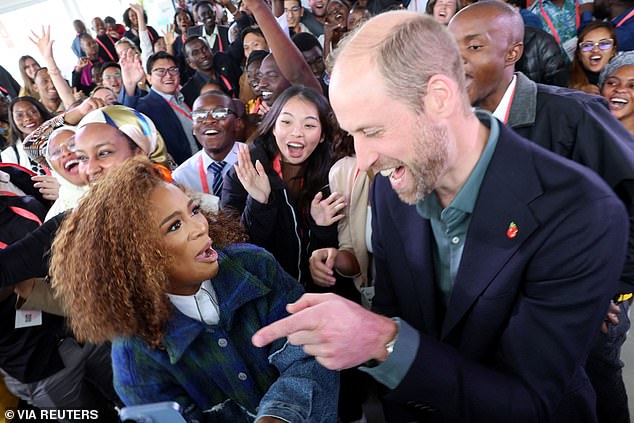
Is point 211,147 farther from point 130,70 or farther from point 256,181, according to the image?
point 130,70

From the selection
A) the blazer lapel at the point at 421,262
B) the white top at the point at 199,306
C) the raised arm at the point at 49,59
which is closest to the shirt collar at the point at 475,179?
the blazer lapel at the point at 421,262

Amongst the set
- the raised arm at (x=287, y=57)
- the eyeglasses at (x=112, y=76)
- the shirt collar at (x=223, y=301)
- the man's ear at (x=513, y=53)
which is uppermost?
the eyeglasses at (x=112, y=76)

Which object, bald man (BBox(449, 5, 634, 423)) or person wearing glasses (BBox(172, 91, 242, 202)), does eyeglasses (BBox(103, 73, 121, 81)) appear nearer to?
person wearing glasses (BBox(172, 91, 242, 202))

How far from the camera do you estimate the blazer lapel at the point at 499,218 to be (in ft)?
3.23

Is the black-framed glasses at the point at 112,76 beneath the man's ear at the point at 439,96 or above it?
above

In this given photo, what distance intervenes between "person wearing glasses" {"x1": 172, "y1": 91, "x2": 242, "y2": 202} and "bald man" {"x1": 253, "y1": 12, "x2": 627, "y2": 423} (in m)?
1.89

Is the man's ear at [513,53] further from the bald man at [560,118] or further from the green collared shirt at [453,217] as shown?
the green collared shirt at [453,217]

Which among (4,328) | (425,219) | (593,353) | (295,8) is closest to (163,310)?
(425,219)

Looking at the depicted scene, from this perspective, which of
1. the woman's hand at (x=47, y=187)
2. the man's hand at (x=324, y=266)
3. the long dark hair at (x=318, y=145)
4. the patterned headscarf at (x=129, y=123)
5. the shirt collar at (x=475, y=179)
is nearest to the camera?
the shirt collar at (x=475, y=179)

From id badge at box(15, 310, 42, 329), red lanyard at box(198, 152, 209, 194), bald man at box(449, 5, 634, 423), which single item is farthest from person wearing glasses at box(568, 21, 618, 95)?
id badge at box(15, 310, 42, 329)

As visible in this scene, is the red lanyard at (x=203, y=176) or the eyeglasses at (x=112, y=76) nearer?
the red lanyard at (x=203, y=176)

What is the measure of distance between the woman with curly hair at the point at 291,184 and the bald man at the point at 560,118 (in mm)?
822

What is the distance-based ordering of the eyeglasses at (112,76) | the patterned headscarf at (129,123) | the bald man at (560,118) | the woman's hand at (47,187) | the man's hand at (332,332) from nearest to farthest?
1. the man's hand at (332,332)
2. the bald man at (560,118)
3. the patterned headscarf at (129,123)
4. the woman's hand at (47,187)
5. the eyeglasses at (112,76)

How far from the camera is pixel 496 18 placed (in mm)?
1952
